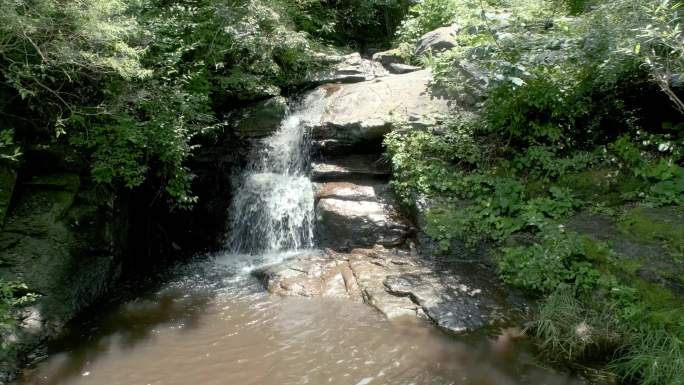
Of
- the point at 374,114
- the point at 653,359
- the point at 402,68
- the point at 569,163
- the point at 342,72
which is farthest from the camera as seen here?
the point at 402,68

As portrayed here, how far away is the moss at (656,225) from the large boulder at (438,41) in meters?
5.70

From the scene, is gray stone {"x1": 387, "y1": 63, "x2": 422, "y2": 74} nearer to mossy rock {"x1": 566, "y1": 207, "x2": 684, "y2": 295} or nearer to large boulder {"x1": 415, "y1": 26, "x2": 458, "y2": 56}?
large boulder {"x1": 415, "y1": 26, "x2": 458, "y2": 56}

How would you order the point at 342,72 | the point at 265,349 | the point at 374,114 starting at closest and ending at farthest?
the point at 265,349, the point at 374,114, the point at 342,72

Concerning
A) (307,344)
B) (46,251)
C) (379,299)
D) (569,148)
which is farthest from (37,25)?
(569,148)

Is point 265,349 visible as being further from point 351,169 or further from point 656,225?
point 656,225

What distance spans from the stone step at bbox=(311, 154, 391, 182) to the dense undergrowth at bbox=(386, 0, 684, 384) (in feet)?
1.89

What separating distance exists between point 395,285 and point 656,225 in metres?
3.22

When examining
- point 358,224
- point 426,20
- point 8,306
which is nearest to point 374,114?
point 358,224

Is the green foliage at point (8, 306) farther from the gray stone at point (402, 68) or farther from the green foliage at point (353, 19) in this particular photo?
the green foliage at point (353, 19)

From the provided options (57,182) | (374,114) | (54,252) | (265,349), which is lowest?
(265,349)

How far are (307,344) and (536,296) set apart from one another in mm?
2926

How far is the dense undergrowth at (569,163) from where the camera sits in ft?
14.4

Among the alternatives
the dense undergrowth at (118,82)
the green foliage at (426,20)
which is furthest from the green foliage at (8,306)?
the green foliage at (426,20)

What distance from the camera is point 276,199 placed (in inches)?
314
